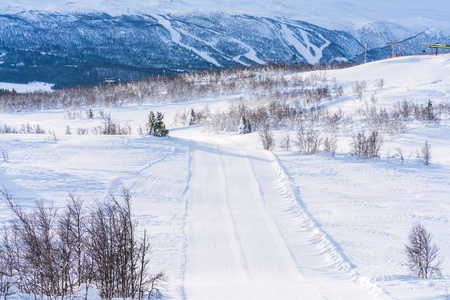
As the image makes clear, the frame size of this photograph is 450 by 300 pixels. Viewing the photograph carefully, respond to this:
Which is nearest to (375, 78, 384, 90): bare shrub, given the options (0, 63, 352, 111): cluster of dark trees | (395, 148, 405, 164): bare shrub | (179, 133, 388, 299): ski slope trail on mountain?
(0, 63, 352, 111): cluster of dark trees

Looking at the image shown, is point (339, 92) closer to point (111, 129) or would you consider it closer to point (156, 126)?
point (156, 126)

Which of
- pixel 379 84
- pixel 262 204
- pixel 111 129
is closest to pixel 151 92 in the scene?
pixel 111 129

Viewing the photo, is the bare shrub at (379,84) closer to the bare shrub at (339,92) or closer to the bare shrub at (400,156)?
the bare shrub at (339,92)

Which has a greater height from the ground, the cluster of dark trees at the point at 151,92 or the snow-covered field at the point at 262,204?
the cluster of dark trees at the point at 151,92

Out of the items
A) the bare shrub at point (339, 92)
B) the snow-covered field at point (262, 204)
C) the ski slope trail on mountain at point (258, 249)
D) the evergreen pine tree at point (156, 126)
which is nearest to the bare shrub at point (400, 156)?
the snow-covered field at point (262, 204)

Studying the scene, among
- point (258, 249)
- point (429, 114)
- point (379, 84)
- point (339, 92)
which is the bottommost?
point (258, 249)

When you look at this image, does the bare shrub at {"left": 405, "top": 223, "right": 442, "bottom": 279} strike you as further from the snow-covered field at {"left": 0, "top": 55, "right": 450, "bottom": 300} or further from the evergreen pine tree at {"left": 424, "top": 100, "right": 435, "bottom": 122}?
the evergreen pine tree at {"left": 424, "top": 100, "right": 435, "bottom": 122}

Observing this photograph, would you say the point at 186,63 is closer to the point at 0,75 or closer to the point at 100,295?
the point at 0,75

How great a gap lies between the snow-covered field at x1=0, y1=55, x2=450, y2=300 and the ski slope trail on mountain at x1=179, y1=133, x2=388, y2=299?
5 cm

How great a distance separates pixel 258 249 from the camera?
13141 mm

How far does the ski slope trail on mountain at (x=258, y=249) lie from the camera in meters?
9.99

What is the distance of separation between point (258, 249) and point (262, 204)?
5.10 metres

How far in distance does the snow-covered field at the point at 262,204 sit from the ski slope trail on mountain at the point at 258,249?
5 centimetres

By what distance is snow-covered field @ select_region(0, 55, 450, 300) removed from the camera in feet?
35.5
